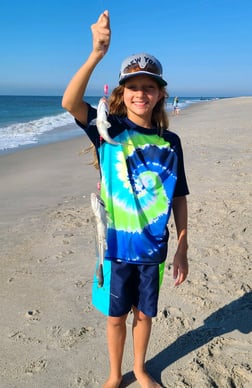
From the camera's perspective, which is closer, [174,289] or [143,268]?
[143,268]

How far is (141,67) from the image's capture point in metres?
2.26

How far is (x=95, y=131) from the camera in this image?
7.40ft

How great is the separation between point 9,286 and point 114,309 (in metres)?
1.92

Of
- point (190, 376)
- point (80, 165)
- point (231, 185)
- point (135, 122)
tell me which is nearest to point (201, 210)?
point (231, 185)

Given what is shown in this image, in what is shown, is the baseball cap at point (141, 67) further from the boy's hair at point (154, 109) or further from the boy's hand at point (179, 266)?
the boy's hand at point (179, 266)

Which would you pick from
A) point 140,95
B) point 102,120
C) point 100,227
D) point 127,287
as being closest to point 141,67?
point 140,95

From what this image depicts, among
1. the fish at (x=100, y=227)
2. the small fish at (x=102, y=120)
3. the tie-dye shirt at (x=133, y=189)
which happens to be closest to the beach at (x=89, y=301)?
the tie-dye shirt at (x=133, y=189)

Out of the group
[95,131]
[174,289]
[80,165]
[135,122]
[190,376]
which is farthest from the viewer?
[80,165]

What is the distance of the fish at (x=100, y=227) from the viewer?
2060mm

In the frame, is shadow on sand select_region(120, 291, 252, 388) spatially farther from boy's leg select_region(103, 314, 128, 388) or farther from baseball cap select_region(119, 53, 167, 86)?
baseball cap select_region(119, 53, 167, 86)

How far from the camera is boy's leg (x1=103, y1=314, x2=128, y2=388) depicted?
255cm

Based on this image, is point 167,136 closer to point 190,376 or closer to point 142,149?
point 142,149

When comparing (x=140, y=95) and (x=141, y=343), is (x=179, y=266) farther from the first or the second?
(x=140, y=95)

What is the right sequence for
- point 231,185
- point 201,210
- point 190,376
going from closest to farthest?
point 190,376, point 201,210, point 231,185
